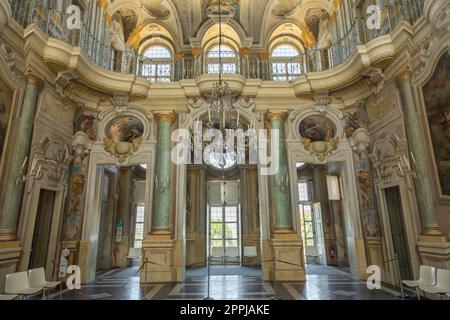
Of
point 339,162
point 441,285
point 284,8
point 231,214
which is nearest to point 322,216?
point 231,214

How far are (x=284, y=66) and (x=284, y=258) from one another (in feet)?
21.7

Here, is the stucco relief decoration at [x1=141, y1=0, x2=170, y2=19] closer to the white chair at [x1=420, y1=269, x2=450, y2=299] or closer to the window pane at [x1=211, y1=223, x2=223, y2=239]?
the window pane at [x1=211, y1=223, x2=223, y2=239]

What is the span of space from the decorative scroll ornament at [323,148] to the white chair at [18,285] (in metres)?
7.41

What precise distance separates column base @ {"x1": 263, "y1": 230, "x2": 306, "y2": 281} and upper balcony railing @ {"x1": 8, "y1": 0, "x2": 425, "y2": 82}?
16.0ft

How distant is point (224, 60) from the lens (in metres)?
10.2

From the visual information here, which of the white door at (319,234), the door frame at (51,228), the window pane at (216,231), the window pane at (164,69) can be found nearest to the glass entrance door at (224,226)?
the window pane at (216,231)

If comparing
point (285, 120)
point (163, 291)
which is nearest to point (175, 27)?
point (285, 120)

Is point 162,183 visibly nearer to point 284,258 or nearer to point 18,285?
point 284,258

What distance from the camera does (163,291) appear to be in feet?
22.1

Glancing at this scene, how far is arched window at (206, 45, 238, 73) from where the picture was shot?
33.1ft

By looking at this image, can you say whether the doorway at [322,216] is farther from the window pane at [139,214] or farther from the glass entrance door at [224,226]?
the window pane at [139,214]

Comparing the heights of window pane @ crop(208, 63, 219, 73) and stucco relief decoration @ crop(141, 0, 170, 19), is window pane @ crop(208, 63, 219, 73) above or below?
below

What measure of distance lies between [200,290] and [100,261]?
5401 mm

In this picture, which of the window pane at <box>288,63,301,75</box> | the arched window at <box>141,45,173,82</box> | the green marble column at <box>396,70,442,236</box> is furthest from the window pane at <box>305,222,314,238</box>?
the arched window at <box>141,45,173,82</box>
